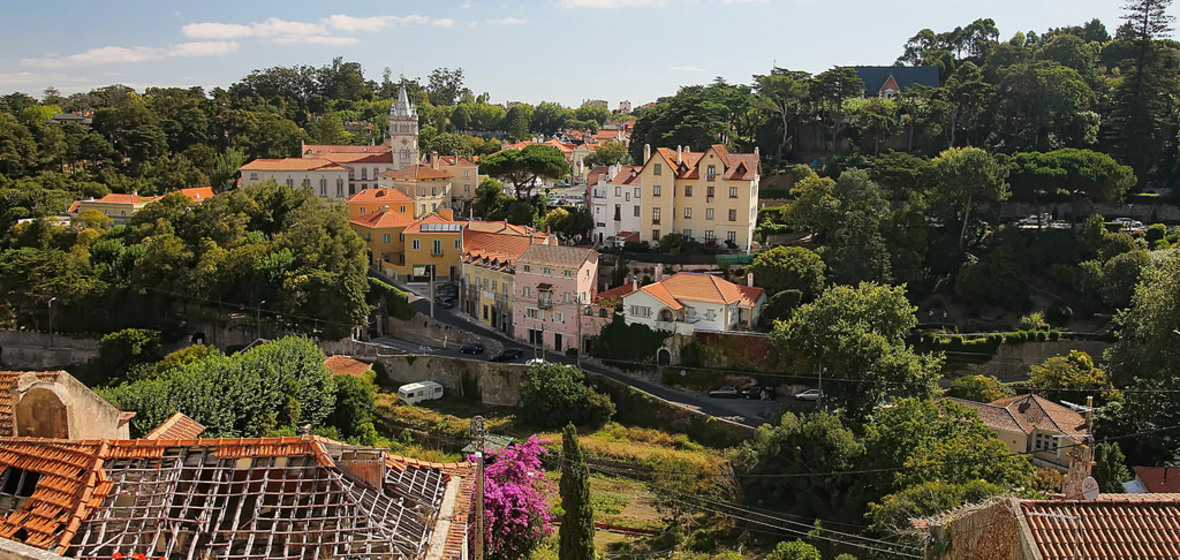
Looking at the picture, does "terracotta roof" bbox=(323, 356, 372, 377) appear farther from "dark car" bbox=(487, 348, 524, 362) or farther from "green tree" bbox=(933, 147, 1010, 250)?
"green tree" bbox=(933, 147, 1010, 250)

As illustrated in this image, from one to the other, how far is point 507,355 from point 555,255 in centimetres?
471

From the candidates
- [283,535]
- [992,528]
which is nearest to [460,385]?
[283,535]

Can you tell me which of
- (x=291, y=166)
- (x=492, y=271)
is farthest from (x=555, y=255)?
(x=291, y=166)

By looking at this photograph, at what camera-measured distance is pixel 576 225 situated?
5053 cm

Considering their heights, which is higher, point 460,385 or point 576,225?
point 576,225

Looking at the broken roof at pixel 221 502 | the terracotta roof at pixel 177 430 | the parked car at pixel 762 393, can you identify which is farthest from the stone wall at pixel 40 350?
the broken roof at pixel 221 502

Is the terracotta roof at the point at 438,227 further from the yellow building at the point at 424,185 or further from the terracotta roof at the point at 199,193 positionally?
the terracotta roof at the point at 199,193

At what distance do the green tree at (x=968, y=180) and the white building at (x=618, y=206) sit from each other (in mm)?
14236

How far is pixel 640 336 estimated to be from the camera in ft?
132

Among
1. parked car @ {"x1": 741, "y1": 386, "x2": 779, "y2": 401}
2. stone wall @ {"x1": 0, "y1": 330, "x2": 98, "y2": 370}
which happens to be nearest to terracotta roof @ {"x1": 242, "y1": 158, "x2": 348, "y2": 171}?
stone wall @ {"x1": 0, "y1": 330, "x2": 98, "y2": 370}

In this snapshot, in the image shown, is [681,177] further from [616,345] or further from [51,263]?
[51,263]

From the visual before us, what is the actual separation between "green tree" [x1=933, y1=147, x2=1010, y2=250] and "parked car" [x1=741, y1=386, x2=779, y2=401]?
1309cm

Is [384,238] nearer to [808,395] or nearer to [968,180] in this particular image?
[808,395]

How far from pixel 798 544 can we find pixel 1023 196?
31489mm
